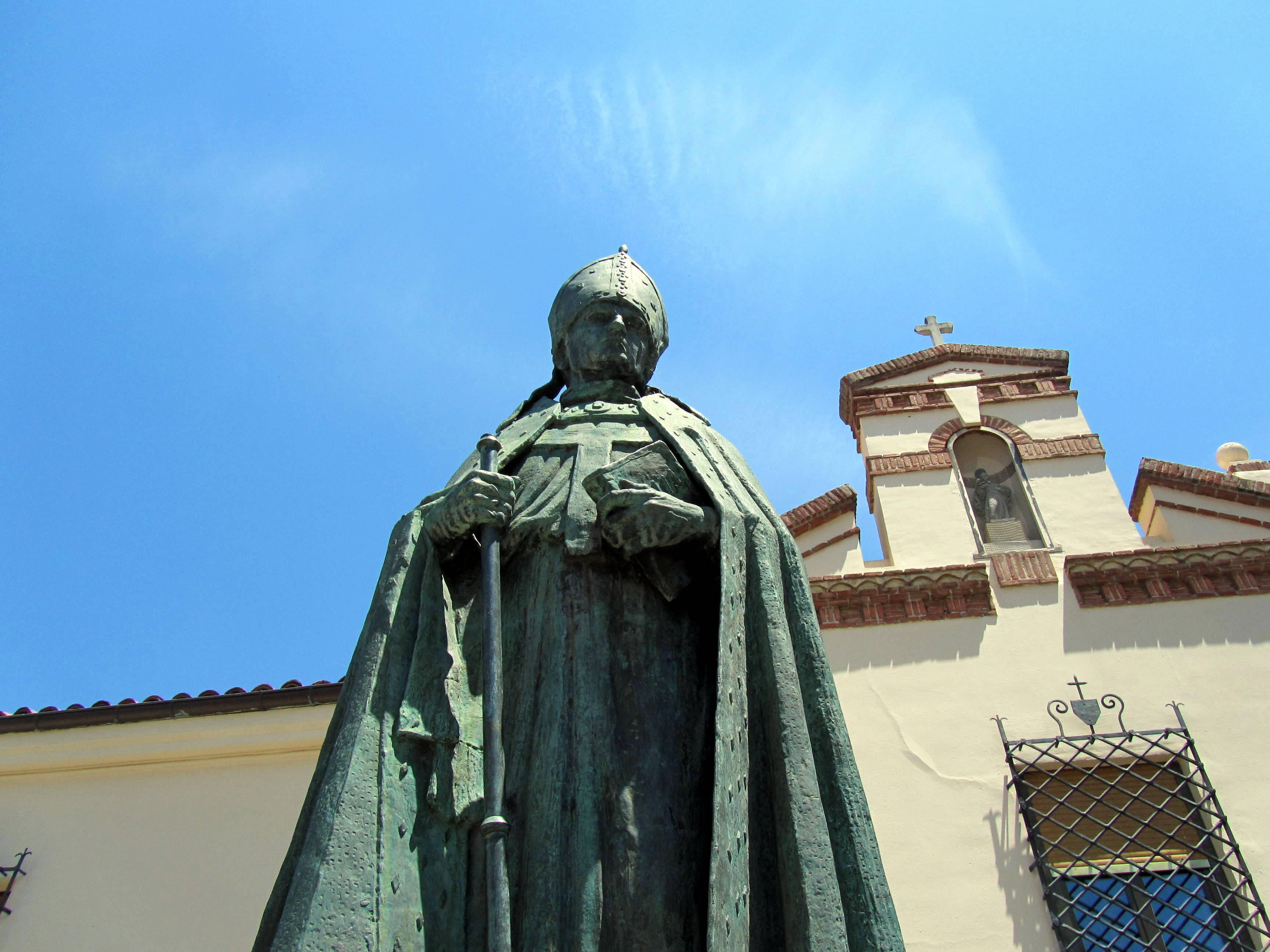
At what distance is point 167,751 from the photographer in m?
7.91

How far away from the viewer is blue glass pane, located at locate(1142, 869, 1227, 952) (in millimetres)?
6277

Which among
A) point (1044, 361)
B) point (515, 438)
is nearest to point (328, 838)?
point (515, 438)

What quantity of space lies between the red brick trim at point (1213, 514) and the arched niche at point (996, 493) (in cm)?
112

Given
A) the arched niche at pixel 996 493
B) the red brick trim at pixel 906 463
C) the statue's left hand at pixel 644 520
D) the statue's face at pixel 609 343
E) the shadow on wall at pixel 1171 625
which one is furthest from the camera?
the red brick trim at pixel 906 463

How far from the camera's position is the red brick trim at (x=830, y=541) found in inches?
349

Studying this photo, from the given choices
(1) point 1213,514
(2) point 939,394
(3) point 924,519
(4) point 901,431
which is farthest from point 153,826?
(1) point 1213,514

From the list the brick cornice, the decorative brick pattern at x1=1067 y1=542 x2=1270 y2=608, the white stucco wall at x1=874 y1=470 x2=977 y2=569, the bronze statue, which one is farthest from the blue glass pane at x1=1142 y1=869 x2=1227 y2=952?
the bronze statue

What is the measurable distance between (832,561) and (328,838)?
7175 mm

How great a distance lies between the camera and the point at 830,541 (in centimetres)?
895

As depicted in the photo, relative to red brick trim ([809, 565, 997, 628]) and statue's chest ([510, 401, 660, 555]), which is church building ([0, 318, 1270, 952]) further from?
statue's chest ([510, 401, 660, 555])

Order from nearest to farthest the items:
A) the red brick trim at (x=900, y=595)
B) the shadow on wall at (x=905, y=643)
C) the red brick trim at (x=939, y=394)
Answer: the shadow on wall at (x=905, y=643) < the red brick trim at (x=900, y=595) < the red brick trim at (x=939, y=394)

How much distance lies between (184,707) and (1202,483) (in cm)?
876

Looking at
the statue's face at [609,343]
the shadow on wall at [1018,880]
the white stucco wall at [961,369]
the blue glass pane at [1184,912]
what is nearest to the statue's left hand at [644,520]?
the statue's face at [609,343]

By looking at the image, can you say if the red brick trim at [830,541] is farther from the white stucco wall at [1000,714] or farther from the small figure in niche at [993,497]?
the small figure in niche at [993,497]
